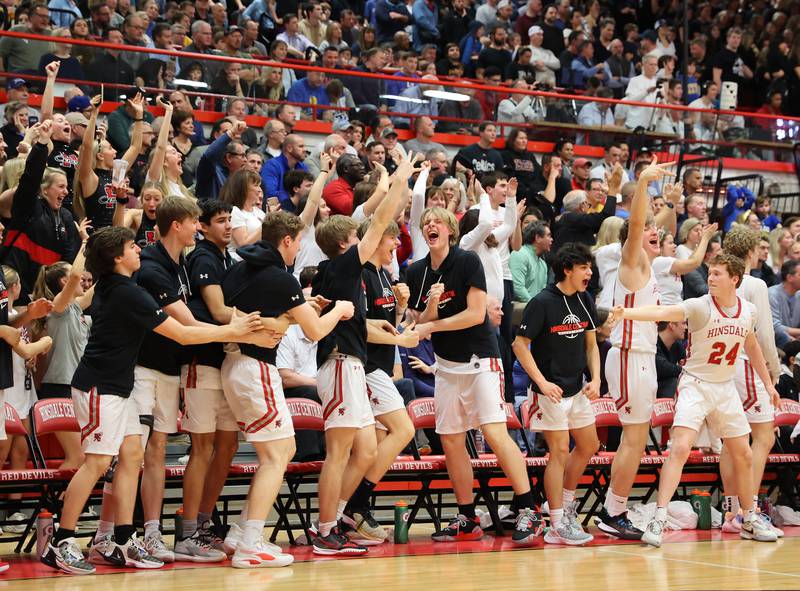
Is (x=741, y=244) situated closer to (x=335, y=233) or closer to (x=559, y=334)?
(x=559, y=334)

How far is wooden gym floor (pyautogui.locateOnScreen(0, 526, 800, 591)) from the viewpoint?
19.9ft

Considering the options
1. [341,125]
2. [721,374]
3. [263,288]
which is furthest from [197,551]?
[341,125]

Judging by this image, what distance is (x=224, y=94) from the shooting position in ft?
38.6

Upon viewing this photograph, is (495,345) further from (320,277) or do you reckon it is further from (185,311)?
(185,311)

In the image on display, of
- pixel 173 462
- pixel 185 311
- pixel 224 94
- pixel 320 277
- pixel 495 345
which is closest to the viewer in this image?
pixel 185 311

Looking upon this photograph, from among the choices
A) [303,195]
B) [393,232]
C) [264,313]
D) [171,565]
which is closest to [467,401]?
[393,232]

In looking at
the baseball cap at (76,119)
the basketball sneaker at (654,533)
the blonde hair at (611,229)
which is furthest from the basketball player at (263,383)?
the blonde hair at (611,229)

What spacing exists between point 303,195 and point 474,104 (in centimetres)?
375

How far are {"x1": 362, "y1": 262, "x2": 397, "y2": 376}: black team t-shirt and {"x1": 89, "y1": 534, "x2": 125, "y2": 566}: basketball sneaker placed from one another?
2010 mm

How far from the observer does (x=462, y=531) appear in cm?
788

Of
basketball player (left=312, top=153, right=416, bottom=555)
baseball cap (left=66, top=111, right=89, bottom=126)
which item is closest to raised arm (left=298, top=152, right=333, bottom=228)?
basketball player (left=312, top=153, right=416, bottom=555)

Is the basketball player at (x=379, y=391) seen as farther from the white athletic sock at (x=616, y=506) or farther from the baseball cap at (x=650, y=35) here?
the baseball cap at (x=650, y=35)

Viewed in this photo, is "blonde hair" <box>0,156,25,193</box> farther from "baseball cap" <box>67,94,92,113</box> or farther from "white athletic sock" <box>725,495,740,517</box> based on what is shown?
"white athletic sock" <box>725,495,740,517</box>

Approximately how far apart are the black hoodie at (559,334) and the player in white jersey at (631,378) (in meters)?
0.41
